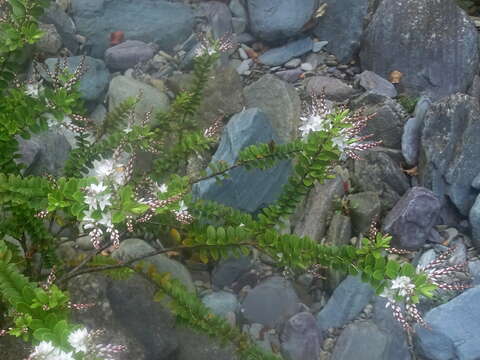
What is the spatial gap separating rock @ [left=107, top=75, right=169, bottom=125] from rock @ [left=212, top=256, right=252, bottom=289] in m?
1.44

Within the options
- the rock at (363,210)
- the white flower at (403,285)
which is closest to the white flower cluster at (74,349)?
the white flower at (403,285)

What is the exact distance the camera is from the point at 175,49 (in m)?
5.12

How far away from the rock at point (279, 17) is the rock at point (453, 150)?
1.64 m

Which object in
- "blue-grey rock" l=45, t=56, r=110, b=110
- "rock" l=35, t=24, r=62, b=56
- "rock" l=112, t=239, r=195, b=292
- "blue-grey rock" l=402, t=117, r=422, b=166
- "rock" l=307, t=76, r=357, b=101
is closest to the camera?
"rock" l=112, t=239, r=195, b=292

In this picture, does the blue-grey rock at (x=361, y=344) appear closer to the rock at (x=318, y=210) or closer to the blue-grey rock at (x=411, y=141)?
the rock at (x=318, y=210)

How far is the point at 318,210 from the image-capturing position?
387 cm

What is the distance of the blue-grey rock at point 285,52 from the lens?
5.04m

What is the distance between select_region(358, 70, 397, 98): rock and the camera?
4.70m

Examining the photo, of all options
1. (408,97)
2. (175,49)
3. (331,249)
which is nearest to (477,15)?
(408,97)

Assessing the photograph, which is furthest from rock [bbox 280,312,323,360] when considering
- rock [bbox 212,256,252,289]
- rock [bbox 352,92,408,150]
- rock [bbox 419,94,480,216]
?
rock [bbox 352,92,408,150]

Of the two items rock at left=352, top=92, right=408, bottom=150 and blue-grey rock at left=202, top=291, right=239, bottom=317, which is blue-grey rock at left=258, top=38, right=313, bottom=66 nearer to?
rock at left=352, top=92, right=408, bottom=150

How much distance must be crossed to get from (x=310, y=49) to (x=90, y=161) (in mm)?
2719

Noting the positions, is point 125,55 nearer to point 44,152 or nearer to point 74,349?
point 44,152

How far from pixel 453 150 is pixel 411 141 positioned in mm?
354
